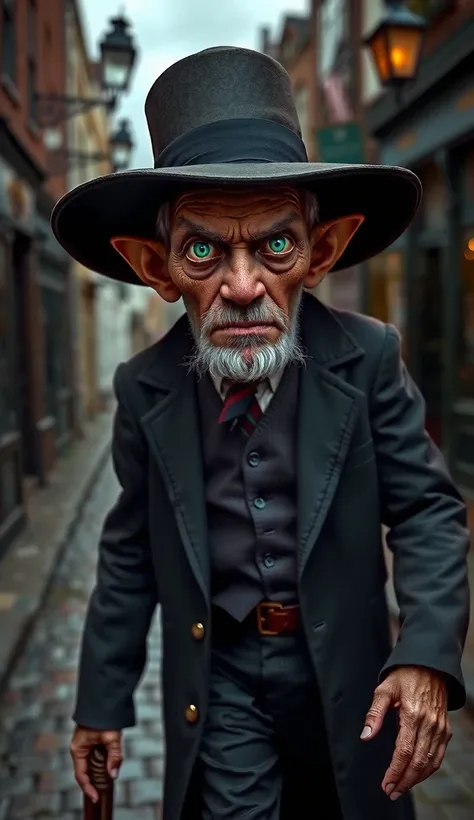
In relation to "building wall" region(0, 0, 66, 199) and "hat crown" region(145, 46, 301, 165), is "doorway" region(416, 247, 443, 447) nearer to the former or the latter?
"building wall" region(0, 0, 66, 199)

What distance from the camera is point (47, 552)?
693 centimetres

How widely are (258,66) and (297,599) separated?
1.20 metres

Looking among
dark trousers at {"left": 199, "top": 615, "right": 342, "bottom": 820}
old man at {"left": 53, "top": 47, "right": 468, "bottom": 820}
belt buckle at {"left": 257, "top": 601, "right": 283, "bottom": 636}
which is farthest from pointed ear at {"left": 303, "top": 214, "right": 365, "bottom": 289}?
dark trousers at {"left": 199, "top": 615, "right": 342, "bottom": 820}

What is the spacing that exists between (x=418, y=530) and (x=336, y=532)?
186mm

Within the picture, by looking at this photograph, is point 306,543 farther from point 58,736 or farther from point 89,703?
point 58,736

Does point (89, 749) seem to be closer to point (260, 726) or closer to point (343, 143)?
point (260, 726)

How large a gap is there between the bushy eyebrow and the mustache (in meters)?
0.14

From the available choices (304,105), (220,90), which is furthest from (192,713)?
(304,105)

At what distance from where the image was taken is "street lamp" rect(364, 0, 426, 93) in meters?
6.62

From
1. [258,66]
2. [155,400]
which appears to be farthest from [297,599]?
[258,66]

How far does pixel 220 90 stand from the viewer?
1809mm

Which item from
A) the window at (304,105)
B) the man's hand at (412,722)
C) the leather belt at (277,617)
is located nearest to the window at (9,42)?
the leather belt at (277,617)

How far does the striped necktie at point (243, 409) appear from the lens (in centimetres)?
193

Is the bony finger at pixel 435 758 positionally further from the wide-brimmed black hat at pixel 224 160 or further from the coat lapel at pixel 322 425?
the wide-brimmed black hat at pixel 224 160
